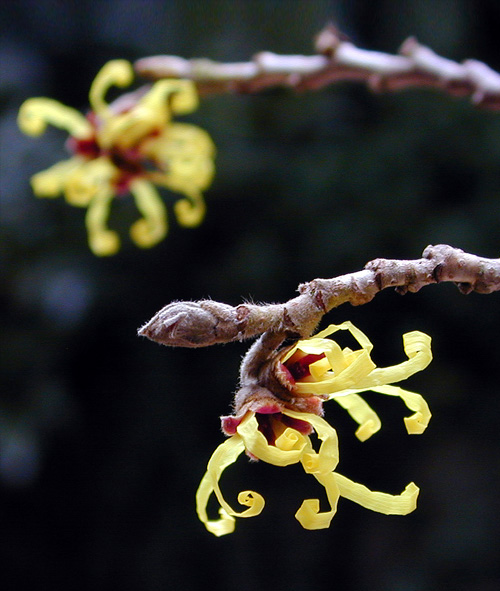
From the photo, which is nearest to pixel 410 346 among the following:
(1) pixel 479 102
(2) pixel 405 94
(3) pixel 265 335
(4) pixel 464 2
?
(3) pixel 265 335

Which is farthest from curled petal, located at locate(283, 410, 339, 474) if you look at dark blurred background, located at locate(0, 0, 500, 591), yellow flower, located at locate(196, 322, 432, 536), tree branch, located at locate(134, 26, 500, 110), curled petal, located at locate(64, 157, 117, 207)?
dark blurred background, located at locate(0, 0, 500, 591)

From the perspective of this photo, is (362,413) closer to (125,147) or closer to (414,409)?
(414,409)

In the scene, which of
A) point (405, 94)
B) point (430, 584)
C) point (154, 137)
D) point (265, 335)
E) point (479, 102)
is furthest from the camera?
point (405, 94)

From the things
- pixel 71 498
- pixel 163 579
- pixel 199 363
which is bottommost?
pixel 163 579

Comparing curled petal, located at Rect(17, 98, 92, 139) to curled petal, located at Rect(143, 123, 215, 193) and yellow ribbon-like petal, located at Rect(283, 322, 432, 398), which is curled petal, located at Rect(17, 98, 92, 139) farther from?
yellow ribbon-like petal, located at Rect(283, 322, 432, 398)

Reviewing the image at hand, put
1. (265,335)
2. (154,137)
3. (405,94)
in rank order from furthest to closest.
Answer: (405,94)
(154,137)
(265,335)

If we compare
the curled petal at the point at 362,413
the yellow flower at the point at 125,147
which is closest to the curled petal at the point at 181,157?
the yellow flower at the point at 125,147

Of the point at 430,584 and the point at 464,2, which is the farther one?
the point at 464,2

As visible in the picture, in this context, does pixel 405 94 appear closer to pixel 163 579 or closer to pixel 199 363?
pixel 199 363
